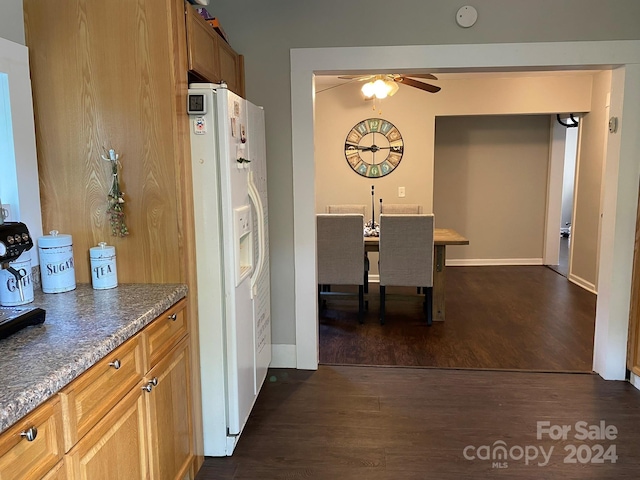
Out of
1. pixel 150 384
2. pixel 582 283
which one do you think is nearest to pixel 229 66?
pixel 150 384

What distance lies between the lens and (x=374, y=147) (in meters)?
5.70

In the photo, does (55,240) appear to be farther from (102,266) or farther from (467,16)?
(467,16)

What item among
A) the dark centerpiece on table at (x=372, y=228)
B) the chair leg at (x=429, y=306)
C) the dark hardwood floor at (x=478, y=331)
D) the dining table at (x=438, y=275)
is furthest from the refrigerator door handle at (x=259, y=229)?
the dark centerpiece on table at (x=372, y=228)

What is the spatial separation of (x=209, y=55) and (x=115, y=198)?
0.86 meters

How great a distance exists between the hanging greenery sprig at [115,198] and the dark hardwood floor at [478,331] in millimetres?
1900

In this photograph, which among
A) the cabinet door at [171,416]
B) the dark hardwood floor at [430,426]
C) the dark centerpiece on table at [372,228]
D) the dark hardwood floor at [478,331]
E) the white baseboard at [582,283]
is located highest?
the dark centerpiece on table at [372,228]

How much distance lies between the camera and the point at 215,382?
2158mm

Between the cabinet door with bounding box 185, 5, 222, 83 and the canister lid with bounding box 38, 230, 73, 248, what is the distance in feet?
2.83

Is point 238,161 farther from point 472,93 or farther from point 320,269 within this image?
point 472,93

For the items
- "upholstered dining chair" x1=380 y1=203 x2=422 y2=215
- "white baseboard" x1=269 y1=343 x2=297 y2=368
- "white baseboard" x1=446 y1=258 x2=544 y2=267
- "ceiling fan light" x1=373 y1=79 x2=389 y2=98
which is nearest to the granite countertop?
"white baseboard" x1=269 y1=343 x2=297 y2=368

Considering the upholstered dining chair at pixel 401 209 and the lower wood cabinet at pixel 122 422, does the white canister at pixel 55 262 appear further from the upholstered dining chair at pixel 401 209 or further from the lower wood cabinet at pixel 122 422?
the upholstered dining chair at pixel 401 209

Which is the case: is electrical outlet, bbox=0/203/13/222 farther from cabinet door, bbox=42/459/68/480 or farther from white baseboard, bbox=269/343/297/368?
white baseboard, bbox=269/343/297/368

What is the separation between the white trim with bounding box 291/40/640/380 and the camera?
111 inches

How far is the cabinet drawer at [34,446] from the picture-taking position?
3.20 feet
